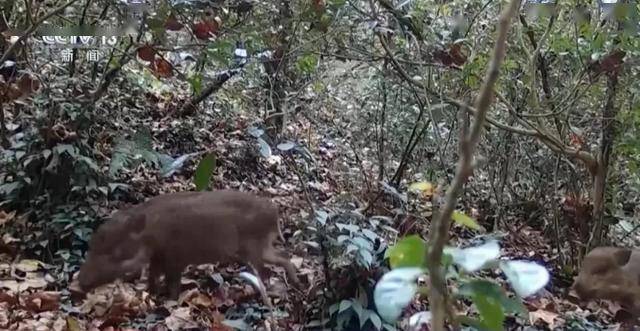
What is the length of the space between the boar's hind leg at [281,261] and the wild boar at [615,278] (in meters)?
0.57

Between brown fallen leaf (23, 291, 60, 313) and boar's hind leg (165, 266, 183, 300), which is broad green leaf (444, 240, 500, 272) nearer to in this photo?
boar's hind leg (165, 266, 183, 300)

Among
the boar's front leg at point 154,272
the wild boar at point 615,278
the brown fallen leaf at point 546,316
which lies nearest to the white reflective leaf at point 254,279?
the boar's front leg at point 154,272

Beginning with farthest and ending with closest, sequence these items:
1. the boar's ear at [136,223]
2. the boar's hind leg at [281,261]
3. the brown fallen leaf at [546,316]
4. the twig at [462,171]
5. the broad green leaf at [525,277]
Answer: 1. the brown fallen leaf at [546,316]
2. the boar's hind leg at [281,261]
3. the boar's ear at [136,223]
4. the broad green leaf at [525,277]
5. the twig at [462,171]

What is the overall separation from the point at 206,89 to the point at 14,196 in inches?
34.5

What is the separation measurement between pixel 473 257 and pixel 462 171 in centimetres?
12

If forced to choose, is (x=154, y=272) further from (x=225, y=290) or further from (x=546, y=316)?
(x=546, y=316)

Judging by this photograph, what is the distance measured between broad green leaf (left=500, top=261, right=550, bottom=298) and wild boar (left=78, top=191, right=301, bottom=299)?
549 mm

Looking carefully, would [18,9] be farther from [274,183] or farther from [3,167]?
[274,183]

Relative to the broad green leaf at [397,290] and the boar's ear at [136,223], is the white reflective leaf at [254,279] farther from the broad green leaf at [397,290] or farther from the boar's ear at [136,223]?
the broad green leaf at [397,290]

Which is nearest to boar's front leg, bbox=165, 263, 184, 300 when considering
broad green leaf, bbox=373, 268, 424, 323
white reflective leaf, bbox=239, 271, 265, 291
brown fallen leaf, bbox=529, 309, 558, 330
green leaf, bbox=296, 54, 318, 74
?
white reflective leaf, bbox=239, 271, 265, 291

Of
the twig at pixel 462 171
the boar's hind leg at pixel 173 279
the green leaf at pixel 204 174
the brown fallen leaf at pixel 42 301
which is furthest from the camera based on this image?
the brown fallen leaf at pixel 42 301

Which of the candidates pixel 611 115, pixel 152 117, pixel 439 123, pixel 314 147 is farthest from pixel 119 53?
pixel 611 115

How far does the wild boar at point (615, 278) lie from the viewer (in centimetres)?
159

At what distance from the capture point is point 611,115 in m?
2.74
